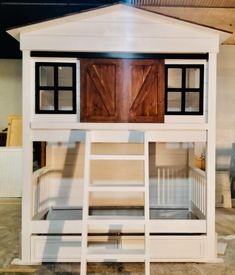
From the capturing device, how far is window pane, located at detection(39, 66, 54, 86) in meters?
3.69

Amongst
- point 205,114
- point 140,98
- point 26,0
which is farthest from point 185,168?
point 26,0

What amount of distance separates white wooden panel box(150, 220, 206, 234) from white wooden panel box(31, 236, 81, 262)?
830 millimetres

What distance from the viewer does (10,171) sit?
6.93 metres

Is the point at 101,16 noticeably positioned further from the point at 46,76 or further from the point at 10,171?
the point at 10,171

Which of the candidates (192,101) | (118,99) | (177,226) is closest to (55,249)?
A: (177,226)

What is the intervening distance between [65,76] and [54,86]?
6.7 inches

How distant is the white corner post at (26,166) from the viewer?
3545 millimetres

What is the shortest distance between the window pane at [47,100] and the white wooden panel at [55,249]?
1.39 m

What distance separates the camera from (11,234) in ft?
15.1

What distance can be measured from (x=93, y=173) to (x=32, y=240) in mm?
1504

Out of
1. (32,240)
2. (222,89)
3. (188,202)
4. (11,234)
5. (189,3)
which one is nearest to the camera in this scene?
(32,240)

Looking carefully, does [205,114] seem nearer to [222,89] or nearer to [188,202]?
[188,202]

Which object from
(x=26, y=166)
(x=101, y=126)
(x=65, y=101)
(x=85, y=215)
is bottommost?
(x=85, y=215)

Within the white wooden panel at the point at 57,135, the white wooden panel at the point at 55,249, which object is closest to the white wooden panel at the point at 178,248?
the white wooden panel at the point at 55,249
